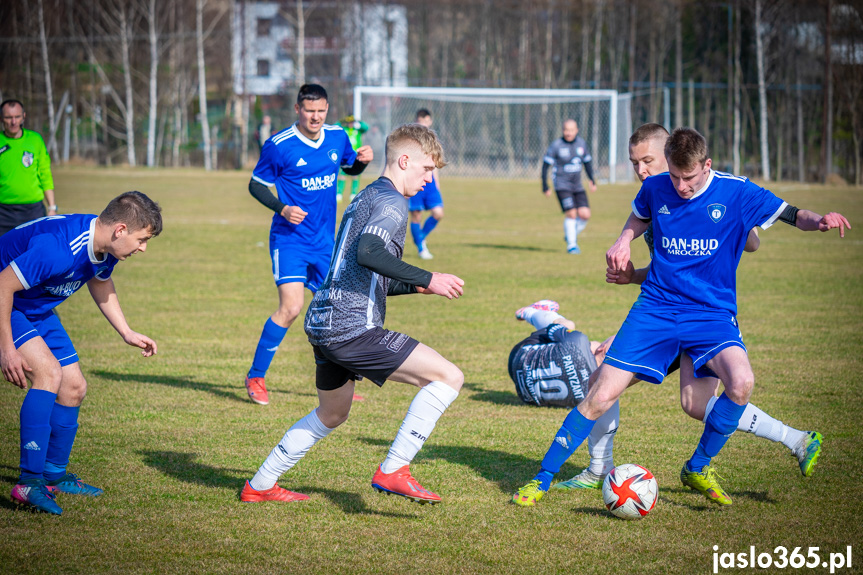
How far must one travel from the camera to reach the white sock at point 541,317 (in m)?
6.09

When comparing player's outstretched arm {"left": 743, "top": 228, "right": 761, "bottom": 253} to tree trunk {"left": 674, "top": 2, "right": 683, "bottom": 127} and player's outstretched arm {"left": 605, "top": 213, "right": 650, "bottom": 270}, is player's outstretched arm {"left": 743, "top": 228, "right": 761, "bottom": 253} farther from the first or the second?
tree trunk {"left": 674, "top": 2, "right": 683, "bottom": 127}

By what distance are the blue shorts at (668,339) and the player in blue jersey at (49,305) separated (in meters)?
2.34

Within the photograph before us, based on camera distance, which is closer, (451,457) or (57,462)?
(57,462)

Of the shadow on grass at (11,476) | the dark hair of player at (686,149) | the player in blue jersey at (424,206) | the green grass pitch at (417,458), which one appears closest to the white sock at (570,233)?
the player in blue jersey at (424,206)

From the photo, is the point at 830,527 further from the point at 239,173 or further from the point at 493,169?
the point at 239,173

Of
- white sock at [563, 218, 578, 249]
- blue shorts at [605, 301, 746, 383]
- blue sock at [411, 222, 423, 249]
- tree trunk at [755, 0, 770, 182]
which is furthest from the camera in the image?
tree trunk at [755, 0, 770, 182]

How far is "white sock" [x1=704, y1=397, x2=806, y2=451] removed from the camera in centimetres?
418

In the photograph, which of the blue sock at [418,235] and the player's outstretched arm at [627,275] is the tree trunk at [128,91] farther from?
the player's outstretched arm at [627,275]

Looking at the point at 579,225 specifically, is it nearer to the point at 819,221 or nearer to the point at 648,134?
the point at 648,134

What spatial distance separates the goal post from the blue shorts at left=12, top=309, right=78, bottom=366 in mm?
24679

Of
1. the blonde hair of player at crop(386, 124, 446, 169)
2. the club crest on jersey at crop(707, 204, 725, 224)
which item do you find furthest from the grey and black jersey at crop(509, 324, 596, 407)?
the blonde hair of player at crop(386, 124, 446, 169)

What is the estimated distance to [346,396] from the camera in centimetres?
387

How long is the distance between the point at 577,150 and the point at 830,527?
11364 mm

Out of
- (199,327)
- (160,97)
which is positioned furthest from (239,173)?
(199,327)
